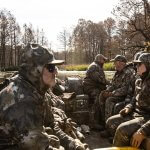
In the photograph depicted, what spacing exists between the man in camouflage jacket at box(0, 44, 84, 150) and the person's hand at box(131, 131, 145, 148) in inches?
77.5

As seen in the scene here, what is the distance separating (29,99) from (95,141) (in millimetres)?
5799

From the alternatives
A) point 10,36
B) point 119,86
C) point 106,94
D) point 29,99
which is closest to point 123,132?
point 29,99

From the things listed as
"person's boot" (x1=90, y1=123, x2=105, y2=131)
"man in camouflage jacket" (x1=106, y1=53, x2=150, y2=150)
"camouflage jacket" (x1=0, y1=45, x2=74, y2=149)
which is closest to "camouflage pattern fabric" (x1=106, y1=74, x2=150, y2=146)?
"man in camouflage jacket" (x1=106, y1=53, x2=150, y2=150)

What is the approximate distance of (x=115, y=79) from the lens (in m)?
Answer: 9.52

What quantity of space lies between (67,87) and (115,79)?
2.21 m

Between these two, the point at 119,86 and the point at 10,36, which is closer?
the point at 119,86

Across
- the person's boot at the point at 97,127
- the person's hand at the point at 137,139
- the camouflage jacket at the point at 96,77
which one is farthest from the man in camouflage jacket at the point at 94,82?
the person's hand at the point at 137,139

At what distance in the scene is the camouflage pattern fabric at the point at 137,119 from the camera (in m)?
5.48

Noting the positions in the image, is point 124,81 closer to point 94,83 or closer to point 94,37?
point 94,83

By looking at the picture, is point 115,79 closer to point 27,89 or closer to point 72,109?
point 72,109

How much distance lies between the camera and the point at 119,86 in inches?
368

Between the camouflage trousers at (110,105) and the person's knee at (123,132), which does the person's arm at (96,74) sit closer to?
the camouflage trousers at (110,105)

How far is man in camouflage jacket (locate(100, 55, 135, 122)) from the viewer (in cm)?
903

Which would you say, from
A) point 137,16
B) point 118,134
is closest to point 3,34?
point 137,16
